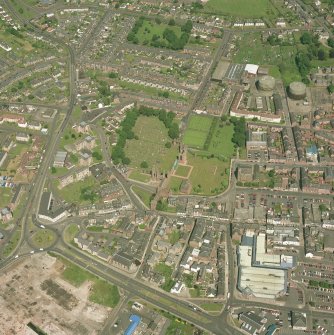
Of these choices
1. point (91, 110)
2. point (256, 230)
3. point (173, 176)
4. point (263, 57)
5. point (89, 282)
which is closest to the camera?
point (89, 282)

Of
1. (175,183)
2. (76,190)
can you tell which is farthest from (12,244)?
(175,183)

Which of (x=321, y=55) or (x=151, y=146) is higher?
(x=151, y=146)

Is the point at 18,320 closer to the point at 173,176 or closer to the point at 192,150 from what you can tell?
the point at 173,176

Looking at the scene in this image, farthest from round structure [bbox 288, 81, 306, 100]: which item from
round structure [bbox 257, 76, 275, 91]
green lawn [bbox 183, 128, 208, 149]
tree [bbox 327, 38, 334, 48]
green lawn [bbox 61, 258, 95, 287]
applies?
green lawn [bbox 61, 258, 95, 287]

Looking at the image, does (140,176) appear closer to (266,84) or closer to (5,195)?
(5,195)

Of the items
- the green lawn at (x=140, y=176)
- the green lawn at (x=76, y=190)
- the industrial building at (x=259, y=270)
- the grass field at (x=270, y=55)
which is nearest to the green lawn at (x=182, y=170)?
the green lawn at (x=140, y=176)

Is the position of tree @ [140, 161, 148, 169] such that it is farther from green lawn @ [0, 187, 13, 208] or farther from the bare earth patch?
the bare earth patch

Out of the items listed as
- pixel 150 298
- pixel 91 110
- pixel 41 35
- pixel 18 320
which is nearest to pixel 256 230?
pixel 150 298
